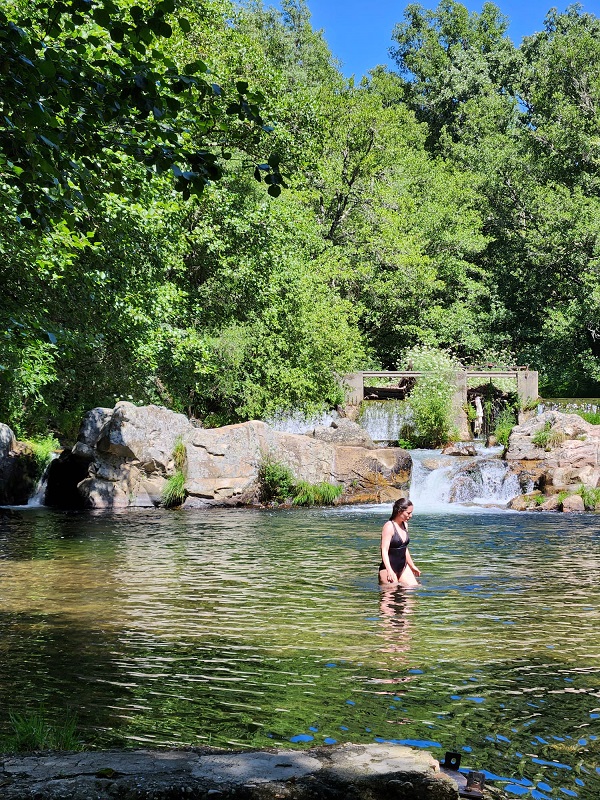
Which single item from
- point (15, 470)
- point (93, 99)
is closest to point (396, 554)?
point (93, 99)

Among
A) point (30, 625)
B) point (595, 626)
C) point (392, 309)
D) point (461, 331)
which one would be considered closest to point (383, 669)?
point (595, 626)

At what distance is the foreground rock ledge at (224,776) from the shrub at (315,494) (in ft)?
70.6

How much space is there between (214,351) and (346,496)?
6.78 meters

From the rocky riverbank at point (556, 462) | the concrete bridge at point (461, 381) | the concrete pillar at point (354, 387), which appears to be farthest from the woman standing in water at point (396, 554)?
the concrete pillar at point (354, 387)

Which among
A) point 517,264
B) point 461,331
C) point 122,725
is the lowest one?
point 122,725

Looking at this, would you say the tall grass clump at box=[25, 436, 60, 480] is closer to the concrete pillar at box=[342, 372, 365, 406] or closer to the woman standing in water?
the concrete pillar at box=[342, 372, 365, 406]

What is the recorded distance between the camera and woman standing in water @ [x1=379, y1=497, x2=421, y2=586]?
470 inches

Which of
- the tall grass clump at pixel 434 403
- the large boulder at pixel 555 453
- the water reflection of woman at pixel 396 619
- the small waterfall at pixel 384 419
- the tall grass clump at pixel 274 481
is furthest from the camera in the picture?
the small waterfall at pixel 384 419

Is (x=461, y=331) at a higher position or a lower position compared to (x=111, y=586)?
higher

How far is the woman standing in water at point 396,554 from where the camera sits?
11.9 meters

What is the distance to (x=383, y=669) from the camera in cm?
771

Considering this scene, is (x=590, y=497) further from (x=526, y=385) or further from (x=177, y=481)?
(x=526, y=385)

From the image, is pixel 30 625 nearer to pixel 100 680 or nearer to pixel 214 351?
pixel 100 680

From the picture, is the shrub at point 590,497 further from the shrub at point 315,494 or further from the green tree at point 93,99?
the green tree at point 93,99
